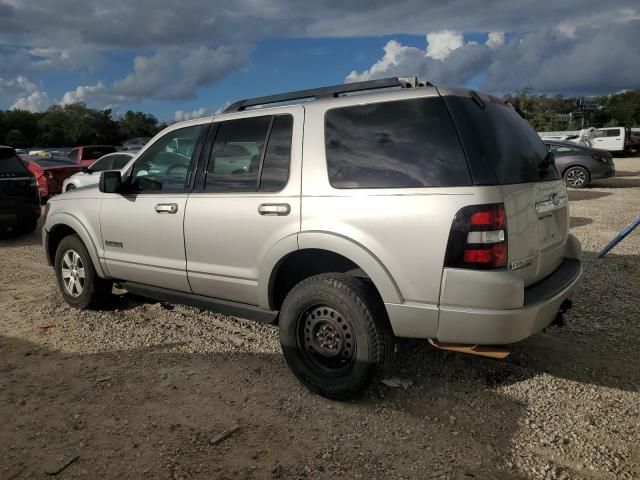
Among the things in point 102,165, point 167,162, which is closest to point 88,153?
point 102,165

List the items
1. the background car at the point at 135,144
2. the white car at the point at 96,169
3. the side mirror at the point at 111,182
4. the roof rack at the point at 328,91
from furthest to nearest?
the background car at the point at 135,144
the white car at the point at 96,169
the side mirror at the point at 111,182
the roof rack at the point at 328,91

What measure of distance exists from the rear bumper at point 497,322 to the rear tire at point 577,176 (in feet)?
45.7

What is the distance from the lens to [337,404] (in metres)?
3.41

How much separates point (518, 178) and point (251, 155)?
1858mm

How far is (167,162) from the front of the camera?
14.6 ft

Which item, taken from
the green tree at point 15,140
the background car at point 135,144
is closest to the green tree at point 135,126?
the green tree at point 15,140

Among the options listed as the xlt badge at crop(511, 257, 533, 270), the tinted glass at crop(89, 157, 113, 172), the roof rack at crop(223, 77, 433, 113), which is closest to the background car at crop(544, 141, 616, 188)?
the tinted glass at crop(89, 157, 113, 172)

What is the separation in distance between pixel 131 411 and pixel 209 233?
1.34 meters

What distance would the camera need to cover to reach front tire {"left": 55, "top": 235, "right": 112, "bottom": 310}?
16.7 feet

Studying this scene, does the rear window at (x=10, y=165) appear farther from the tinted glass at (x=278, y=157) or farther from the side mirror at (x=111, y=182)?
the tinted glass at (x=278, y=157)

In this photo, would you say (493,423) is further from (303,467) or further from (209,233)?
(209,233)

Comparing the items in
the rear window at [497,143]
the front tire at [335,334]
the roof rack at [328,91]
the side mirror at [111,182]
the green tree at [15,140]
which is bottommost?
the front tire at [335,334]

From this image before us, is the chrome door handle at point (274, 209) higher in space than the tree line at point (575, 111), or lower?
lower

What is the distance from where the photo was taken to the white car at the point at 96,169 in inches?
504
